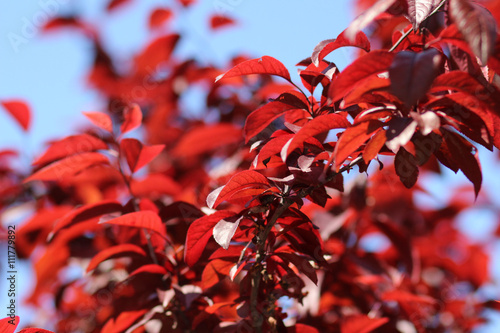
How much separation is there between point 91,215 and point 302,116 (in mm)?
558

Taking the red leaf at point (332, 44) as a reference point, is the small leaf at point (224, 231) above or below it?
below

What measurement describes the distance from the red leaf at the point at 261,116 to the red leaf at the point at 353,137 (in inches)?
6.4

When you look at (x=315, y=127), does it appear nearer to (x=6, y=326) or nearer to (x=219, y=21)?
(x=6, y=326)

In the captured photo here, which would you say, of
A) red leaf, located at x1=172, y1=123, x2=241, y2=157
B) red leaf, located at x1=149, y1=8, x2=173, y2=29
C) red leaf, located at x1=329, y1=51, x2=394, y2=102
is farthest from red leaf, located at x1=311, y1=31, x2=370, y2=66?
red leaf, located at x1=149, y1=8, x2=173, y2=29

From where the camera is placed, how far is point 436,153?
2.79 feet

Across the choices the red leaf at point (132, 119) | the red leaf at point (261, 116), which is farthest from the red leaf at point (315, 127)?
the red leaf at point (132, 119)

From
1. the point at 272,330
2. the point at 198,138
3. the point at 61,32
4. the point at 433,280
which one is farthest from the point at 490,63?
the point at 61,32

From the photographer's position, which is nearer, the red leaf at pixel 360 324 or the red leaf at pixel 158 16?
the red leaf at pixel 360 324

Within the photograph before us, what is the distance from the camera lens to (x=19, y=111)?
1954mm

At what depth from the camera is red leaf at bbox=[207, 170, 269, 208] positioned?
2.59ft

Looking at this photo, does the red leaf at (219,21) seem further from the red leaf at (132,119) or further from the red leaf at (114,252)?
the red leaf at (114,252)

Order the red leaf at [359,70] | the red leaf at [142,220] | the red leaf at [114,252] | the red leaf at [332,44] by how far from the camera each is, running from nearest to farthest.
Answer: the red leaf at [359,70], the red leaf at [332,44], the red leaf at [142,220], the red leaf at [114,252]

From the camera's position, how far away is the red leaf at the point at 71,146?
3.73 ft

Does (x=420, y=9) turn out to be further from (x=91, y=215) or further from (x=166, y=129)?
Result: (x=166, y=129)
